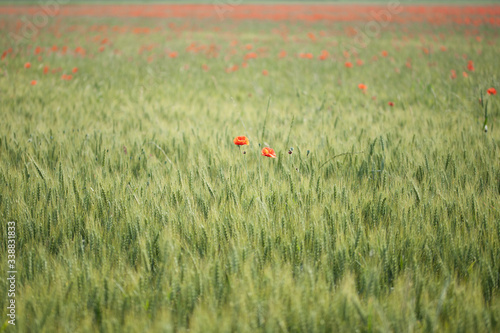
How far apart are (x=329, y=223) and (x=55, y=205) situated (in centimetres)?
118

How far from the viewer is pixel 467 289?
40.0 inches

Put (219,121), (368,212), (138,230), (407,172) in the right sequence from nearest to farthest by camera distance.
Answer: (138,230), (368,212), (407,172), (219,121)

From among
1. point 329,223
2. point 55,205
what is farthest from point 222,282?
point 55,205

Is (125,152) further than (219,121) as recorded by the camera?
No

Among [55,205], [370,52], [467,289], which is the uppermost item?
[370,52]

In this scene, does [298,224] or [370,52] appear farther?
[370,52]

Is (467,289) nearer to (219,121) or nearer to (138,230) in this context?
(138,230)

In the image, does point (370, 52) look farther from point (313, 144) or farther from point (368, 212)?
point (368, 212)

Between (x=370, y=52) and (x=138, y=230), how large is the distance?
22.7 feet

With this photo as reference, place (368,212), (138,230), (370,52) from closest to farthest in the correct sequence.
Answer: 1. (138,230)
2. (368,212)
3. (370,52)

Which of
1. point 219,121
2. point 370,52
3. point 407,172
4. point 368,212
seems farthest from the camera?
point 370,52

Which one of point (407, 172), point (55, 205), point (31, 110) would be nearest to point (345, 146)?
point (407, 172)

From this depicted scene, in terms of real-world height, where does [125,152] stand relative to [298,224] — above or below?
above

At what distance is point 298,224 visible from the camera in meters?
1.33
